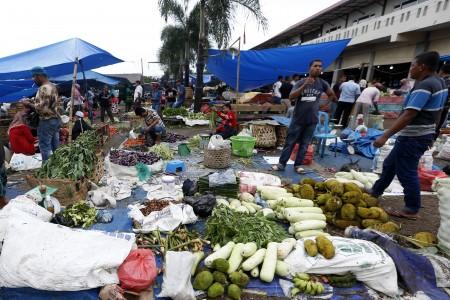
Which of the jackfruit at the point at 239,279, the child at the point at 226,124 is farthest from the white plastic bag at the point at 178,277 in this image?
the child at the point at 226,124

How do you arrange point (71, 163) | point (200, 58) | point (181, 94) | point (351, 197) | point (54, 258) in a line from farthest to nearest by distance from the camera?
point (181, 94) → point (200, 58) → point (71, 163) → point (351, 197) → point (54, 258)

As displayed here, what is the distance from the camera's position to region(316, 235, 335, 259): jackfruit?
241cm

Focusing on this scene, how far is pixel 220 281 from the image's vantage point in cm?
228

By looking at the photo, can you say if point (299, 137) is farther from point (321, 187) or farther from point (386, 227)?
point (386, 227)

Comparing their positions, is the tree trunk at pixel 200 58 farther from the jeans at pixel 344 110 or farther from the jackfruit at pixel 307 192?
the jackfruit at pixel 307 192

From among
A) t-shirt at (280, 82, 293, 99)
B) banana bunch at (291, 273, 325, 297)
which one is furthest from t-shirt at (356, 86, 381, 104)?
banana bunch at (291, 273, 325, 297)

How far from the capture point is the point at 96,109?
56.2 ft

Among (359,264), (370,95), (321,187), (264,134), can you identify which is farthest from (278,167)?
(370,95)

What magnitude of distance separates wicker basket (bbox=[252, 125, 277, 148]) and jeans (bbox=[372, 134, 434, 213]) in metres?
3.53

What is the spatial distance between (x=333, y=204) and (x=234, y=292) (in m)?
1.72

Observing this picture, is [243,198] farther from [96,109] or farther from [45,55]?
[96,109]

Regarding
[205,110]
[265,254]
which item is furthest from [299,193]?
[205,110]

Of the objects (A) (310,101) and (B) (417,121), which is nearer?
(B) (417,121)

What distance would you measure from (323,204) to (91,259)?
2666mm
